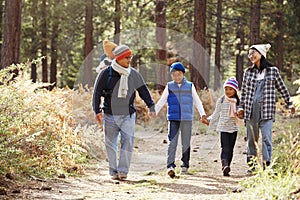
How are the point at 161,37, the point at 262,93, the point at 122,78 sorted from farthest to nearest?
the point at 161,37
the point at 122,78
the point at 262,93

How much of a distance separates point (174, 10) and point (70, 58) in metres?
12.4

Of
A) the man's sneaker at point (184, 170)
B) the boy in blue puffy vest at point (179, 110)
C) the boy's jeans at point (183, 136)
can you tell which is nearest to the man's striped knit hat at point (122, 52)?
the boy in blue puffy vest at point (179, 110)

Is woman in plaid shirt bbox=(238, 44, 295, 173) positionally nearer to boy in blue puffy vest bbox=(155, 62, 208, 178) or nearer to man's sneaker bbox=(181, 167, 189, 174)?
boy in blue puffy vest bbox=(155, 62, 208, 178)

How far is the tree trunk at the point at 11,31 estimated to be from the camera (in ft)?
46.2

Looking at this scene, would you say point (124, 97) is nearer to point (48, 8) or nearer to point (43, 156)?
point (43, 156)

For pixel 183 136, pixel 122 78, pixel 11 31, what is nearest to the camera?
pixel 122 78

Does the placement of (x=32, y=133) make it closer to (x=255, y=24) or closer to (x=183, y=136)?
(x=183, y=136)

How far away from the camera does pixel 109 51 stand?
1105 centimetres

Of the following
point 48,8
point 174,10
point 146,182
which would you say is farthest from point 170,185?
point 48,8

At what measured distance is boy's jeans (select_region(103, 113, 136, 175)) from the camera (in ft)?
26.4

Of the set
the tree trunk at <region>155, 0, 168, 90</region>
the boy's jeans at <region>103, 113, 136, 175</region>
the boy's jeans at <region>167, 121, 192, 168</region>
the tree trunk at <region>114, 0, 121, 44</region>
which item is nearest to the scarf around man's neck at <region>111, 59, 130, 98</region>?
the boy's jeans at <region>103, 113, 136, 175</region>

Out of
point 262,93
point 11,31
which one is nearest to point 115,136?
point 262,93

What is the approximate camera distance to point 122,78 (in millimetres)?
8062

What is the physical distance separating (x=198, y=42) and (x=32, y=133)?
46.6 feet
